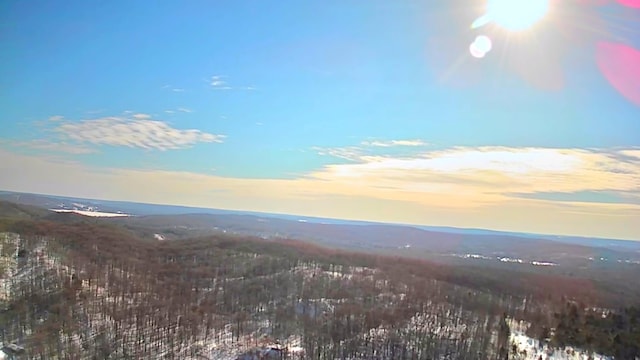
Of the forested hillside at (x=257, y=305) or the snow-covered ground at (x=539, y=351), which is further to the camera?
the forested hillside at (x=257, y=305)

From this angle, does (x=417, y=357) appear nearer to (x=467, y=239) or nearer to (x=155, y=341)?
(x=155, y=341)

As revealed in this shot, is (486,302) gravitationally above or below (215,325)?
above

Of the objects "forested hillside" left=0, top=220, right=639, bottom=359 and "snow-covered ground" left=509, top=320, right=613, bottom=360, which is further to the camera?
"forested hillside" left=0, top=220, right=639, bottom=359

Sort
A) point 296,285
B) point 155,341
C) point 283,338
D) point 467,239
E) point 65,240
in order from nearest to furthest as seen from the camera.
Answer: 1. point 155,341
2. point 283,338
3. point 296,285
4. point 65,240
5. point 467,239

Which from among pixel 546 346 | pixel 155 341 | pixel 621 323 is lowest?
pixel 155 341

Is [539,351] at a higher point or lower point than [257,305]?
higher

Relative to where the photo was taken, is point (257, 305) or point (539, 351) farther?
point (257, 305)

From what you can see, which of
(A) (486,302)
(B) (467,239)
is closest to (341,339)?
(A) (486,302)

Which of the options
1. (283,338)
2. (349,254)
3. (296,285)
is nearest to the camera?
(283,338)
